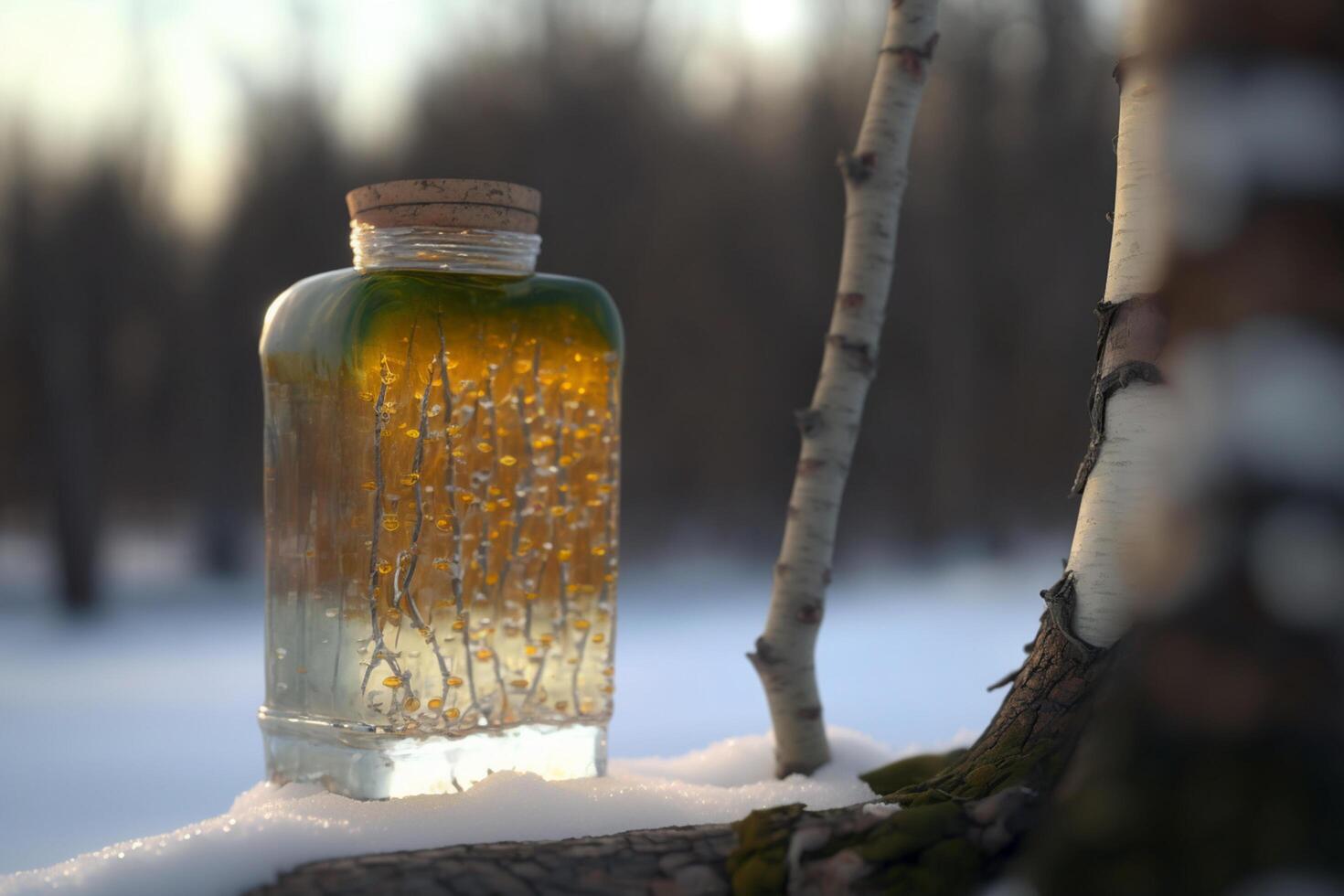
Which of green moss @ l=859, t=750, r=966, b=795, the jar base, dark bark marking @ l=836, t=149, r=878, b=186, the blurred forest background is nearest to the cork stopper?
dark bark marking @ l=836, t=149, r=878, b=186

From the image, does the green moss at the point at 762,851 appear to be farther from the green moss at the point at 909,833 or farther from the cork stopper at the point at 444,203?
the cork stopper at the point at 444,203

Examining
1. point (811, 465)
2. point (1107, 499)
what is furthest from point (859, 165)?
point (1107, 499)

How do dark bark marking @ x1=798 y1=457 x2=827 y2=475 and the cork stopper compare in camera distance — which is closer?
the cork stopper

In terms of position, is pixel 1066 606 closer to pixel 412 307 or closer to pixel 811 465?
pixel 811 465

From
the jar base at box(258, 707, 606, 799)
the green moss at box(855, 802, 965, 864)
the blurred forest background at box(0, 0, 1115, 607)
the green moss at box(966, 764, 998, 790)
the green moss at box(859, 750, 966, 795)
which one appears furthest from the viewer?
the blurred forest background at box(0, 0, 1115, 607)

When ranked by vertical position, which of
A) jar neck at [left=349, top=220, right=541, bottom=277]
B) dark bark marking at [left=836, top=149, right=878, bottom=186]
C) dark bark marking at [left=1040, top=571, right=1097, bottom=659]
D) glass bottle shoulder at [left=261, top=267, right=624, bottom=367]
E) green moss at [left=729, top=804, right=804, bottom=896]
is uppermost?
dark bark marking at [left=836, top=149, right=878, bottom=186]

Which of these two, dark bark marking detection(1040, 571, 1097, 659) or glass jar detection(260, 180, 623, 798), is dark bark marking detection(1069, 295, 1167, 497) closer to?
dark bark marking detection(1040, 571, 1097, 659)

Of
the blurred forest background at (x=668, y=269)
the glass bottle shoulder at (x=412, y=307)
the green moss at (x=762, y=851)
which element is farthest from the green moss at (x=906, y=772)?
the blurred forest background at (x=668, y=269)

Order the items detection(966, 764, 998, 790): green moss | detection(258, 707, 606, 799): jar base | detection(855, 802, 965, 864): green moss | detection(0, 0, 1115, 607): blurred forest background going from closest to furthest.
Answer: detection(855, 802, 965, 864): green moss < detection(966, 764, 998, 790): green moss < detection(258, 707, 606, 799): jar base < detection(0, 0, 1115, 607): blurred forest background
